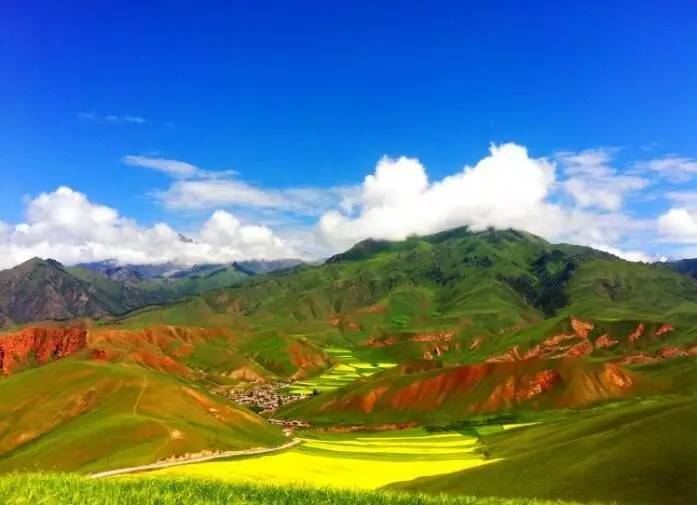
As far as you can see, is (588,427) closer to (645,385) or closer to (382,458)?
(382,458)

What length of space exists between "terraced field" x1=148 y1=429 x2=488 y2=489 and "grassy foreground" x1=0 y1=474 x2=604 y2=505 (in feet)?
147

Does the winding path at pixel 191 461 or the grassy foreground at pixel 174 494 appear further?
the winding path at pixel 191 461

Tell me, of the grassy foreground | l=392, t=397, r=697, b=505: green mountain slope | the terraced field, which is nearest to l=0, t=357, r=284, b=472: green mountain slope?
the terraced field

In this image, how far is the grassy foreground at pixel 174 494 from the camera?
2245 centimetres

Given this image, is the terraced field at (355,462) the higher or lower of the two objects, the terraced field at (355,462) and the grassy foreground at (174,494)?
the lower

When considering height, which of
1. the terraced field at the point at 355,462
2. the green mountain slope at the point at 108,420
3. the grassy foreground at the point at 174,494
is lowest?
the terraced field at the point at 355,462

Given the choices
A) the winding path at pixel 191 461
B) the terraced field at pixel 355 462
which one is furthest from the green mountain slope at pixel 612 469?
the winding path at pixel 191 461

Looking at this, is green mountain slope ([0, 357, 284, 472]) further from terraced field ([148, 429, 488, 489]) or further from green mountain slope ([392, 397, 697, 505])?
green mountain slope ([392, 397, 697, 505])

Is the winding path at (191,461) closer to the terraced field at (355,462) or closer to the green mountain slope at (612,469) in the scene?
the terraced field at (355,462)

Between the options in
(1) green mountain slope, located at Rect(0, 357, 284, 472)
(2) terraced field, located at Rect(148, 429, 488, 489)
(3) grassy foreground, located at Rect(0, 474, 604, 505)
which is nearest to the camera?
(3) grassy foreground, located at Rect(0, 474, 604, 505)

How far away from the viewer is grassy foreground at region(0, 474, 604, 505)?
22.5 metres

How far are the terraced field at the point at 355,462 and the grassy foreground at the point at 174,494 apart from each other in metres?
44.7

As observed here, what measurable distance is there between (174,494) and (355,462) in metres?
98.3

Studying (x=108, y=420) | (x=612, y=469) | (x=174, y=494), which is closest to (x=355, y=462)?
(x=612, y=469)
